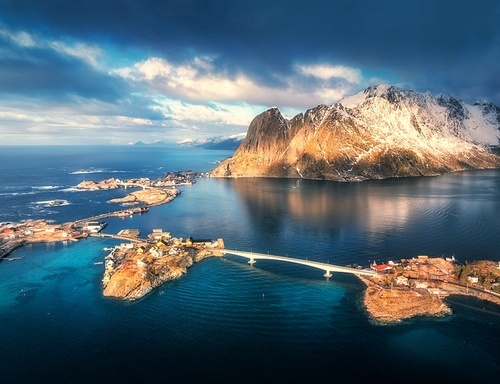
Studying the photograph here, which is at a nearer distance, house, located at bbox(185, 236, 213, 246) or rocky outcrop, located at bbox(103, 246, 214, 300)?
rocky outcrop, located at bbox(103, 246, 214, 300)

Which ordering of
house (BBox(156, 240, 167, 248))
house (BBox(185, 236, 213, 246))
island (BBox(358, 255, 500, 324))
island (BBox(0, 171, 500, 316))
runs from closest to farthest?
1. island (BBox(358, 255, 500, 324))
2. island (BBox(0, 171, 500, 316))
3. house (BBox(156, 240, 167, 248))
4. house (BBox(185, 236, 213, 246))

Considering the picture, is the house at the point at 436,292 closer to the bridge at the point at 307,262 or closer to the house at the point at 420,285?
the house at the point at 420,285

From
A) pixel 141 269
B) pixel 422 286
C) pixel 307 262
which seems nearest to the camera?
pixel 422 286

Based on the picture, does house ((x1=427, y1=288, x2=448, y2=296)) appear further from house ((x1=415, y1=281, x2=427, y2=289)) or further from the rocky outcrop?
the rocky outcrop

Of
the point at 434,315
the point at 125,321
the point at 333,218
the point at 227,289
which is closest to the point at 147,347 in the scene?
the point at 125,321

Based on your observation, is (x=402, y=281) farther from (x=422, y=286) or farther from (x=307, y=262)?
(x=307, y=262)

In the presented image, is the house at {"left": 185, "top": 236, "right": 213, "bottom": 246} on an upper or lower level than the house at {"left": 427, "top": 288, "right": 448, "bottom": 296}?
upper

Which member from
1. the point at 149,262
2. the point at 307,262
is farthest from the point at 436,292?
the point at 149,262

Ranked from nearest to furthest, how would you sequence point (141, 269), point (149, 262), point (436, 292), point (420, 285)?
1. point (436, 292)
2. point (420, 285)
3. point (141, 269)
4. point (149, 262)

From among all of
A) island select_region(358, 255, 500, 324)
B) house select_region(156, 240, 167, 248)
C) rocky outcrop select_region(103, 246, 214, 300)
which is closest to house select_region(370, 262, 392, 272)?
island select_region(358, 255, 500, 324)

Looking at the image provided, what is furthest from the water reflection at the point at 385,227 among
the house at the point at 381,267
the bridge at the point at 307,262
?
the bridge at the point at 307,262
